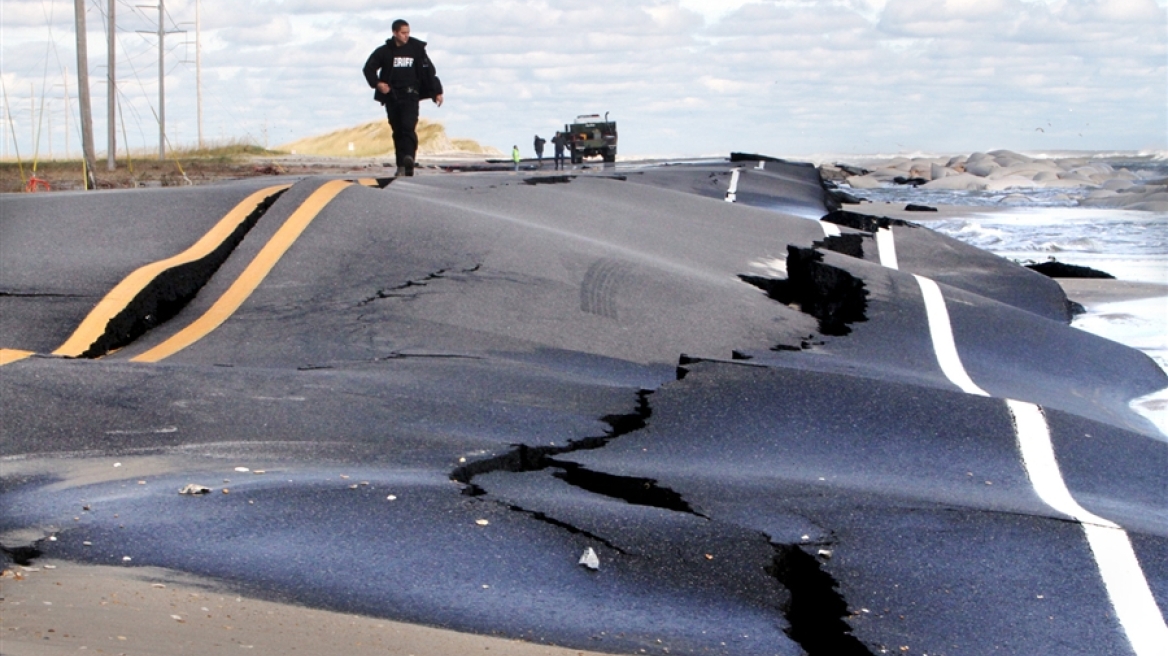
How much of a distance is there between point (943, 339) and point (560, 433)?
3.57 meters

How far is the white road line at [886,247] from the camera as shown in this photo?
11367 mm

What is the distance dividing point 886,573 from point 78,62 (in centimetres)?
2770

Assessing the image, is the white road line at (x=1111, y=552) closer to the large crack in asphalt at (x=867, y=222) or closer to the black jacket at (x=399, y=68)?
the large crack in asphalt at (x=867, y=222)

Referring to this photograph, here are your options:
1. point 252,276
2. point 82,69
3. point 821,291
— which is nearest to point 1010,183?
point 82,69

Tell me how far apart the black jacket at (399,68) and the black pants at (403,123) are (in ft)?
0.30

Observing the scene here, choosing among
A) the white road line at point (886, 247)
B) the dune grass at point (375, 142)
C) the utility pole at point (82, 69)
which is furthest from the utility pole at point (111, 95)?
the dune grass at point (375, 142)

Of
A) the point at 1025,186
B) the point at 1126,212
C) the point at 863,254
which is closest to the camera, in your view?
the point at 863,254

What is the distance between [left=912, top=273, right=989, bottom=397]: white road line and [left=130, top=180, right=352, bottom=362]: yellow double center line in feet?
13.8

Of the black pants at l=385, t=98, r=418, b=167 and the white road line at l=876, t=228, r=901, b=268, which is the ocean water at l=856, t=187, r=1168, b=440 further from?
the black pants at l=385, t=98, r=418, b=167

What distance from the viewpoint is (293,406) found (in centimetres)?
564

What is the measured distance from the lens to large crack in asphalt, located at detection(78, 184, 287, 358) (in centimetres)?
691

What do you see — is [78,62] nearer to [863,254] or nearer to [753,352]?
[863,254]

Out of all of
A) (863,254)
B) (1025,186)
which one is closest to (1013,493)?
(863,254)

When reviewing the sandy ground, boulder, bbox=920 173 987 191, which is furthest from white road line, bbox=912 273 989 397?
boulder, bbox=920 173 987 191
